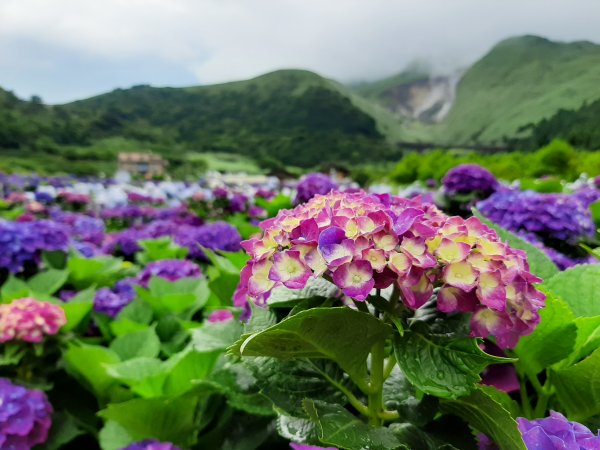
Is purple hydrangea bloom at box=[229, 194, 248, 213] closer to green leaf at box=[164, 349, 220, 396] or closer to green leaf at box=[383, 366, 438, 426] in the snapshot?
green leaf at box=[164, 349, 220, 396]

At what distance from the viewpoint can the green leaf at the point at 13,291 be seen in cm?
191

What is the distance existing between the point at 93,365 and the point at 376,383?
1051 millimetres

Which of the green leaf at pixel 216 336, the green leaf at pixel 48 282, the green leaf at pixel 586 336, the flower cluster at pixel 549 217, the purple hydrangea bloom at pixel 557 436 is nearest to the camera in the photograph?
the purple hydrangea bloom at pixel 557 436

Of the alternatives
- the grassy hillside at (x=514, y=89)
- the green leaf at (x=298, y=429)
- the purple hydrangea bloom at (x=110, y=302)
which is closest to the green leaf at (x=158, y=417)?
the green leaf at (x=298, y=429)

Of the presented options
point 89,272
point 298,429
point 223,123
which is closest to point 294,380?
point 298,429

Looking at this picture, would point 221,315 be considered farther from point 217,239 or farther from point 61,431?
point 217,239

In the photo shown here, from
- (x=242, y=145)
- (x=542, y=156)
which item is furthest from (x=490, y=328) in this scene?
(x=242, y=145)

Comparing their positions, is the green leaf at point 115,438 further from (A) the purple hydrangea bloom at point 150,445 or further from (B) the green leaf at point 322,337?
(B) the green leaf at point 322,337

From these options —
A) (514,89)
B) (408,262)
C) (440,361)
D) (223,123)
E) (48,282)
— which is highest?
(408,262)

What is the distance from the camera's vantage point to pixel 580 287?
2.88ft

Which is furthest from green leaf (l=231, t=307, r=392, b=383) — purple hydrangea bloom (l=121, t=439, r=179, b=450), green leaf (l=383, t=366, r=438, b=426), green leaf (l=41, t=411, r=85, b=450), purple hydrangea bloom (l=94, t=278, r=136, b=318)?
purple hydrangea bloom (l=94, t=278, r=136, b=318)

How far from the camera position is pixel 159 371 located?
128 centimetres

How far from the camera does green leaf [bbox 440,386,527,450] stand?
1.78 ft

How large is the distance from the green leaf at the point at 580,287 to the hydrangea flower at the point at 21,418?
1.27 meters
